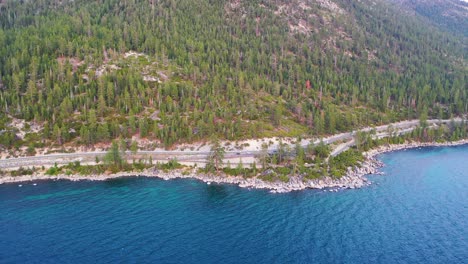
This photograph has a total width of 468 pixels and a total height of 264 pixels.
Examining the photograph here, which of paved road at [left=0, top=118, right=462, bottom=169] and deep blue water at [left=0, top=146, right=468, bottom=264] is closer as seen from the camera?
deep blue water at [left=0, top=146, right=468, bottom=264]

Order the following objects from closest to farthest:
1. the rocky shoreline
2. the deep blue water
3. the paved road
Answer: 1. the deep blue water
2. the rocky shoreline
3. the paved road

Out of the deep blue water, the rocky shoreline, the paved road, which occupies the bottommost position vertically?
the deep blue water

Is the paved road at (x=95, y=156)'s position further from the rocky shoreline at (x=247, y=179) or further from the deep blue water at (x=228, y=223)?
the deep blue water at (x=228, y=223)

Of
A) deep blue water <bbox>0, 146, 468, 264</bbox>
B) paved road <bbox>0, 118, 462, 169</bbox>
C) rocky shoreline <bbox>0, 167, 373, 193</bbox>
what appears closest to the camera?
deep blue water <bbox>0, 146, 468, 264</bbox>

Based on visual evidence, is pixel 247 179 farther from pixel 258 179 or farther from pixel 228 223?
pixel 228 223

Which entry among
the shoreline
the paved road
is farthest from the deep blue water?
the paved road

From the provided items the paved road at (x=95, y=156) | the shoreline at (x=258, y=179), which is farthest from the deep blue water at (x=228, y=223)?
the paved road at (x=95, y=156)

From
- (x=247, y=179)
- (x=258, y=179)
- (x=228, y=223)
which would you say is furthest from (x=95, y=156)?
(x=228, y=223)

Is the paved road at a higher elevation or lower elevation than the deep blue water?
higher

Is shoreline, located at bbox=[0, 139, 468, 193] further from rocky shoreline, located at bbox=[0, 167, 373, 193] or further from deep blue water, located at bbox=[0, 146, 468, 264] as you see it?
deep blue water, located at bbox=[0, 146, 468, 264]
